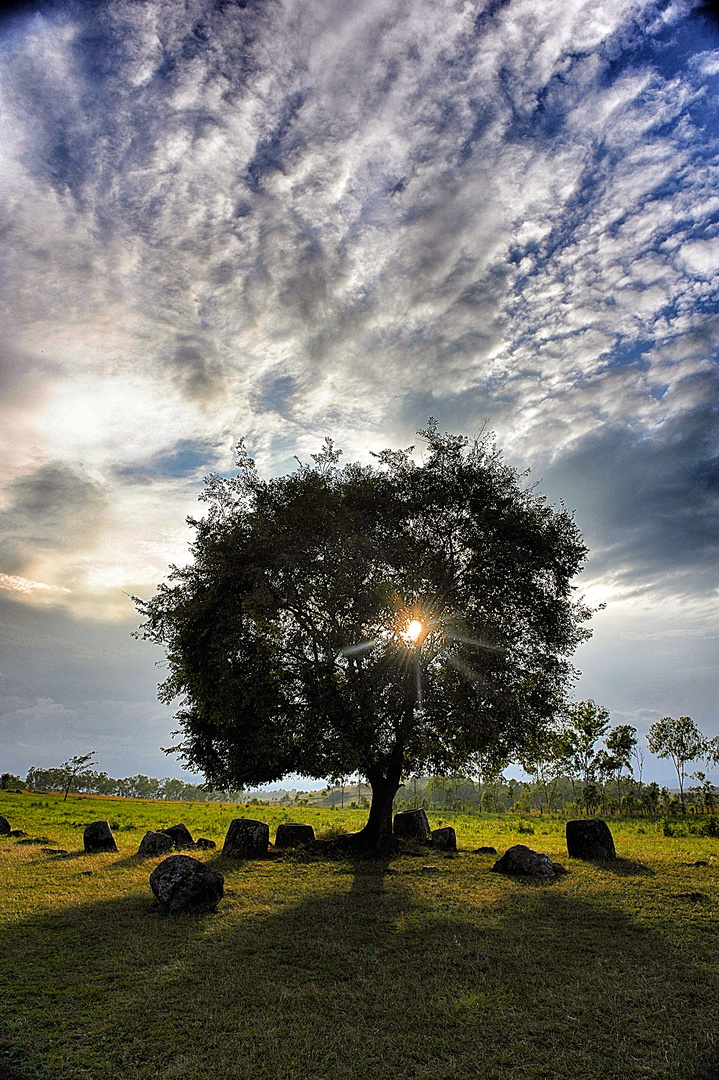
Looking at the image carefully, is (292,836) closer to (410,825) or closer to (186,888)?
(410,825)

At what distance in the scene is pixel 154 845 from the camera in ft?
77.6

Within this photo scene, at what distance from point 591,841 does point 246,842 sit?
14156mm

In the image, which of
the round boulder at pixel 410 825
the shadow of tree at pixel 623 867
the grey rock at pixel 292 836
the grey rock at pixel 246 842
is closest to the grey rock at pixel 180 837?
the grey rock at pixel 246 842

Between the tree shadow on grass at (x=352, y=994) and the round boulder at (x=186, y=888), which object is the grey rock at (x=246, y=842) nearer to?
the tree shadow on grass at (x=352, y=994)

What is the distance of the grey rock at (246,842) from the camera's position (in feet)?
76.4

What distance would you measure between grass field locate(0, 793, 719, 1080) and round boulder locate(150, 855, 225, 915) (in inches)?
17.7

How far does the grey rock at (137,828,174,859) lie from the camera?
23344mm

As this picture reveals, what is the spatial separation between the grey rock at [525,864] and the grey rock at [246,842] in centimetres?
942

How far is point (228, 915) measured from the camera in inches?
575

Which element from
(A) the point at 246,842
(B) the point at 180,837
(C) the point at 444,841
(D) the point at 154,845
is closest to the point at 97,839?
(D) the point at 154,845

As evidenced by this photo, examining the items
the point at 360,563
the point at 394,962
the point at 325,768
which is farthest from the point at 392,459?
the point at 394,962

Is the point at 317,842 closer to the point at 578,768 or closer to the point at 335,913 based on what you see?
the point at 335,913

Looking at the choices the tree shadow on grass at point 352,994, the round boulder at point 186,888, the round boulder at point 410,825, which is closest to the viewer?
the tree shadow on grass at point 352,994

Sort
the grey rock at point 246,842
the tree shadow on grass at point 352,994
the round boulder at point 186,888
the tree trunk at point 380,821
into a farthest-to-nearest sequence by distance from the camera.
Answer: the tree trunk at point 380,821
the grey rock at point 246,842
the round boulder at point 186,888
the tree shadow on grass at point 352,994
